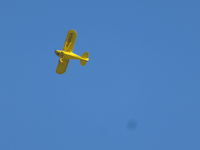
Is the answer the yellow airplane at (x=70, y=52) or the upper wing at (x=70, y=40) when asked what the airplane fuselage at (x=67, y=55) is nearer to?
the yellow airplane at (x=70, y=52)

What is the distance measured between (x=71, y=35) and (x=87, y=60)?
14.3 feet

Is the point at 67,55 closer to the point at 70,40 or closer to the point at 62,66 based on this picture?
the point at 70,40

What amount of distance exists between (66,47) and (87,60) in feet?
11.9

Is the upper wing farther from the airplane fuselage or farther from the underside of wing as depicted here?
the underside of wing

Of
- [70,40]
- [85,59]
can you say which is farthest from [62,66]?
[70,40]

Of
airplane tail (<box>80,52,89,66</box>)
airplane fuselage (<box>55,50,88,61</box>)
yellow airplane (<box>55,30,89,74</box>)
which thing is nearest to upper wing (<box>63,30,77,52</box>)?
yellow airplane (<box>55,30,89,74</box>)

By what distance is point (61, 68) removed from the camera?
7994cm

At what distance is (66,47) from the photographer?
77438 mm

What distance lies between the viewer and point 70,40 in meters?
77.6

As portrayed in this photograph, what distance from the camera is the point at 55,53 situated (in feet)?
252

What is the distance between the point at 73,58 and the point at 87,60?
211cm

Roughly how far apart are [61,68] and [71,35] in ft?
18.7

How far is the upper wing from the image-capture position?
77.3 metres

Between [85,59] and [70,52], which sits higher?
[70,52]
